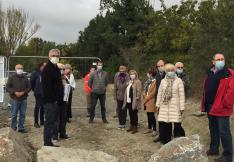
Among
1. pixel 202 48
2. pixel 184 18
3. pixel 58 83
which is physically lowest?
pixel 58 83

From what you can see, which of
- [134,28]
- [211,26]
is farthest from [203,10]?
[134,28]

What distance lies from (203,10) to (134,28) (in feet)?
32.1

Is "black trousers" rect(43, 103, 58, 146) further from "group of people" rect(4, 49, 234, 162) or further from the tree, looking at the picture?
the tree

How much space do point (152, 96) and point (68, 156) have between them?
12.9ft

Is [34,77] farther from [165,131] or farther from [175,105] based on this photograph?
[175,105]

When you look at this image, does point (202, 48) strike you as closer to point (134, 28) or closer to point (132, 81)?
point (132, 81)

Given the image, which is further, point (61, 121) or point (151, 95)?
point (151, 95)

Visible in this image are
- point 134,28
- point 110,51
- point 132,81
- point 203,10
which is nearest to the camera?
point 132,81

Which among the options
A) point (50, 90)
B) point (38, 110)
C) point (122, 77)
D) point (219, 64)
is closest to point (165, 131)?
point (219, 64)

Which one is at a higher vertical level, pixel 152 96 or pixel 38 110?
pixel 152 96

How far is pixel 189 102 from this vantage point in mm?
17562

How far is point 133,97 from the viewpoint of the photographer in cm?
1227

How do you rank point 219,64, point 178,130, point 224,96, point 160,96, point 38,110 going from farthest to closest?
1. point 38,110
2. point 178,130
3. point 160,96
4. point 219,64
5. point 224,96

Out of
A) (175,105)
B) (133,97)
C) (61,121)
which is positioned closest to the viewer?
(175,105)
